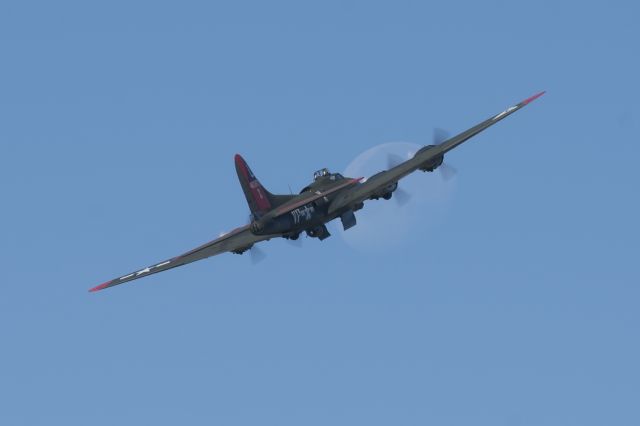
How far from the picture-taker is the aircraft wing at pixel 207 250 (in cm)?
11312

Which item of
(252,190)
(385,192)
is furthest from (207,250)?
(385,192)

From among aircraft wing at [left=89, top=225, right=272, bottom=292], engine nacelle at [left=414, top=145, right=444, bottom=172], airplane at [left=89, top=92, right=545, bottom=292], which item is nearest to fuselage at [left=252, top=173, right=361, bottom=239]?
airplane at [left=89, top=92, right=545, bottom=292]

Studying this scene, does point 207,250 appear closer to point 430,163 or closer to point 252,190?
point 252,190

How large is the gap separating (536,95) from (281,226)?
27143 mm

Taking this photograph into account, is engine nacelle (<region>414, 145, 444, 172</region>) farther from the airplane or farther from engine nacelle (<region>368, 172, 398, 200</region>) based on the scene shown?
engine nacelle (<region>368, 172, 398, 200</region>)

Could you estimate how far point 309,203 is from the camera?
111375mm

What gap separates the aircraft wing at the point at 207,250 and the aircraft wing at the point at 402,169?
6.89 meters

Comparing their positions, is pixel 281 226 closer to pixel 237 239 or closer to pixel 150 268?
pixel 237 239

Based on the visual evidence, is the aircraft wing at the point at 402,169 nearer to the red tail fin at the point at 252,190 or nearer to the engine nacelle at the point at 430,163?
the engine nacelle at the point at 430,163

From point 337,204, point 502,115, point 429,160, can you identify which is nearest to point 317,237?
point 337,204

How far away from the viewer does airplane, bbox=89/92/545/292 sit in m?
109

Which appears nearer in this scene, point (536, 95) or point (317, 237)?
point (317, 237)

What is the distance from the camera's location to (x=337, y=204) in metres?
113

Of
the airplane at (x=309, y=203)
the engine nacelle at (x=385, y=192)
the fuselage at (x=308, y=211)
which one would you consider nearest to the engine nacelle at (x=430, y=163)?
the airplane at (x=309, y=203)
